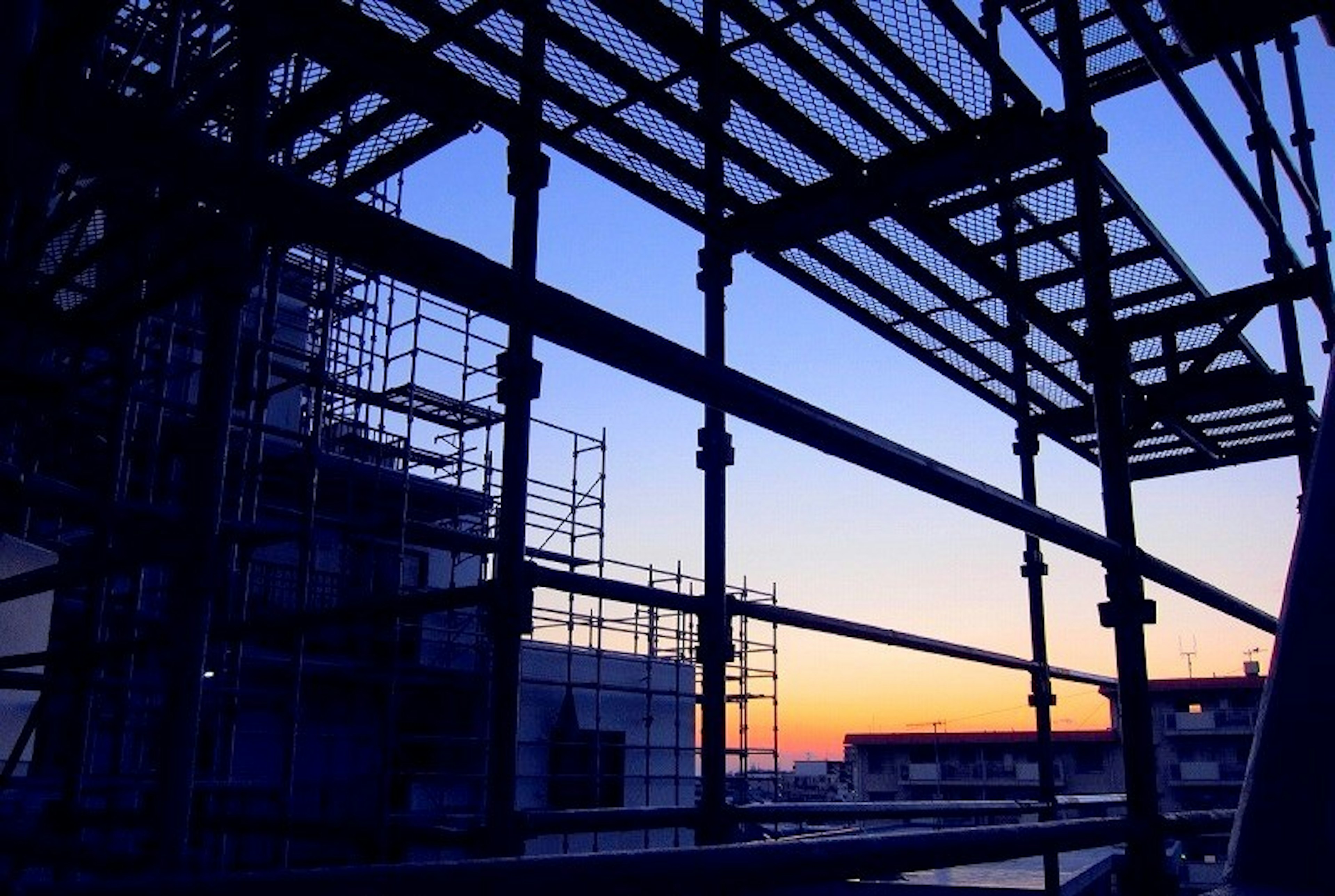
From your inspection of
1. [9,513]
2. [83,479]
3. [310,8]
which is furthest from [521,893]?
[83,479]

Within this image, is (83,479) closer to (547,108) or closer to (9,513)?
(9,513)

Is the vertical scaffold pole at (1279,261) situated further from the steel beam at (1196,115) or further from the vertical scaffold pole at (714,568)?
the vertical scaffold pole at (714,568)

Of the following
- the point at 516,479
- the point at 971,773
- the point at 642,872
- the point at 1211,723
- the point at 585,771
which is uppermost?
the point at 516,479

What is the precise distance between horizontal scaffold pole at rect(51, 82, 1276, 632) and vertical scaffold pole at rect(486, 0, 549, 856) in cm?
141

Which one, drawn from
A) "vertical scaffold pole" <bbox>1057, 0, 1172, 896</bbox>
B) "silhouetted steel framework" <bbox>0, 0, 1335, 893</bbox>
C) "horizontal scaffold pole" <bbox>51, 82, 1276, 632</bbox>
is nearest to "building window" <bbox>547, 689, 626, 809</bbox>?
"silhouetted steel framework" <bbox>0, 0, 1335, 893</bbox>

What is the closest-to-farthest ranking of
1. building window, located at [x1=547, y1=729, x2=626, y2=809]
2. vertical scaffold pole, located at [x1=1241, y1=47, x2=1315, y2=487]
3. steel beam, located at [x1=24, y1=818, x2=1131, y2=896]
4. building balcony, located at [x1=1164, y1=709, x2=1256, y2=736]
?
steel beam, located at [x1=24, y1=818, x2=1131, y2=896]
vertical scaffold pole, located at [x1=1241, y1=47, x2=1315, y2=487]
building window, located at [x1=547, y1=729, x2=626, y2=809]
building balcony, located at [x1=1164, y1=709, x2=1256, y2=736]

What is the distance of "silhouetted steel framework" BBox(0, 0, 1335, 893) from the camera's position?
1198 mm

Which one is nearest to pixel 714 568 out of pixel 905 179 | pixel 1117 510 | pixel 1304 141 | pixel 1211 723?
pixel 1117 510

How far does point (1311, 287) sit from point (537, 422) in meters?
14.1

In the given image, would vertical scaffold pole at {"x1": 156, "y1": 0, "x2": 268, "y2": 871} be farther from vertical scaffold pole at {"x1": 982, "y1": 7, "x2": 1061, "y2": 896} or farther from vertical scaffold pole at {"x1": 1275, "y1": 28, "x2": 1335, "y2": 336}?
vertical scaffold pole at {"x1": 1275, "y1": 28, "x2": 1335, "y2": 336}

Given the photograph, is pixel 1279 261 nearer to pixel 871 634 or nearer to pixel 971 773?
pixel 871 634

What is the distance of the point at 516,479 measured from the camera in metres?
3.23

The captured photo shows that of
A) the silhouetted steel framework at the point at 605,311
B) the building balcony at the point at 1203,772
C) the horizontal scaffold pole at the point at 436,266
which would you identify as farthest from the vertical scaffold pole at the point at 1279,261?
the building balcony at the point at 1203,772

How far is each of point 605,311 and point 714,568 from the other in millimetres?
2276
